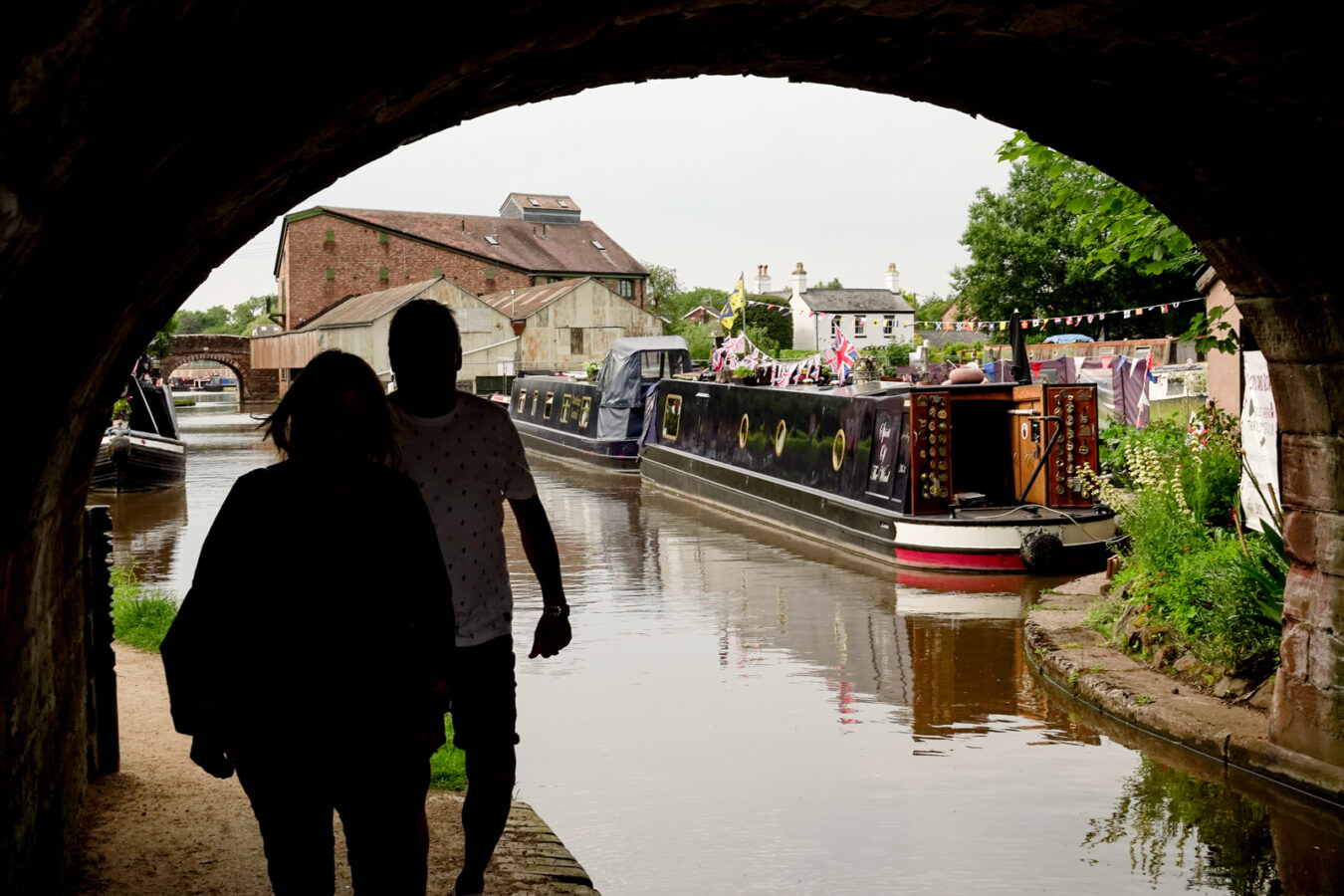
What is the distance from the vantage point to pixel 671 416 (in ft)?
65.2

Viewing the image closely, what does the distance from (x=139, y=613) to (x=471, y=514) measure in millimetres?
6536

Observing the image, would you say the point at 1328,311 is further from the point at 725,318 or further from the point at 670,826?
the point at 725,318

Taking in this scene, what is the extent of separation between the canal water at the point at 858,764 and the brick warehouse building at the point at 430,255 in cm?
4487

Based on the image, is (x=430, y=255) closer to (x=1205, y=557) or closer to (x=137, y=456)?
(x=137, y=456)

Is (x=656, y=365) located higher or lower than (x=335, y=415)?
higher

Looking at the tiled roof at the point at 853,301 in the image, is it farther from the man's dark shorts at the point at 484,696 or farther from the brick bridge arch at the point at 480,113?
the man's dark shorts at the point at 484,696

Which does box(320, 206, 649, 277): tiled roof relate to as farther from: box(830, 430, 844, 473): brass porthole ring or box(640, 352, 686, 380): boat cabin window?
box(830, 430, 844, 473): brass porthole ring

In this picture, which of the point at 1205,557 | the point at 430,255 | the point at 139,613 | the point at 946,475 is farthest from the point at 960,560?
the point at 430,255

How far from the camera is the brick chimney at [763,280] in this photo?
7190 centimetres

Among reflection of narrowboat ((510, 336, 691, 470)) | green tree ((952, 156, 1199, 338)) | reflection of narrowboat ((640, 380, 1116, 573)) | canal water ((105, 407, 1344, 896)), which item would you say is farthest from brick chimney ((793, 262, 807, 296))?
canal water ((105, 407, 1344, 896))

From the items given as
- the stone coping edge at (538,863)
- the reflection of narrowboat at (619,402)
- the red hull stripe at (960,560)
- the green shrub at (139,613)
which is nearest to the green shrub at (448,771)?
the stone coping edge at (538,863)

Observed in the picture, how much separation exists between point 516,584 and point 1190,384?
15157 mm

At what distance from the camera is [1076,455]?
38.5 feet

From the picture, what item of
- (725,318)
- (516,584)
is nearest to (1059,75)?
(516,584)
